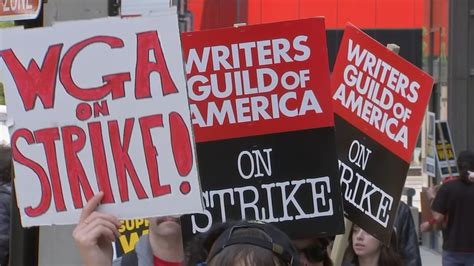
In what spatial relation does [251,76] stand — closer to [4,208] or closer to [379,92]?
[379,92]

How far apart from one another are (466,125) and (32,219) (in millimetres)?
14631

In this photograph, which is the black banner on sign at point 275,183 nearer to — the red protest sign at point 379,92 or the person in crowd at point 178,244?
the person in crowd at point 178,244

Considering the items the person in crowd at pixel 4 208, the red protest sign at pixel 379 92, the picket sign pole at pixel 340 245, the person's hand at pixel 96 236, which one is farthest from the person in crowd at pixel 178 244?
the person in crowd at pixel 4 208

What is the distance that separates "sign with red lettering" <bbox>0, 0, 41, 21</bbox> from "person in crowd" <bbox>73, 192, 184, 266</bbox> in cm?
127

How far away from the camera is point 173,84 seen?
348cm

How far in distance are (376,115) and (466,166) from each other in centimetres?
621

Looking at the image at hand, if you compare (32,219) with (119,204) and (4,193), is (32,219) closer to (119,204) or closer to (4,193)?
(119,204)

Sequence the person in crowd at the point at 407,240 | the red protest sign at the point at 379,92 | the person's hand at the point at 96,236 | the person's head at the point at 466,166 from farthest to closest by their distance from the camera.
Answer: the person's head at the point at 466,166 → the person in crowd at the point at 407,240 → the red protest sign at the point at 379,92 → the person's hand at the point at 96,236

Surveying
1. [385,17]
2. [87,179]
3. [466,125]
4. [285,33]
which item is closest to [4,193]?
[285,33]

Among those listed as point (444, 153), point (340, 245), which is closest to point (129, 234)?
point (340, 245)

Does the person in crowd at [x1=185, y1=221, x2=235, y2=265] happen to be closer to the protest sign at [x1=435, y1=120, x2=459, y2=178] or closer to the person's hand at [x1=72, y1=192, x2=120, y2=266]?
the person's hand at [x1=72, y1=192, x2=120, y2=266]

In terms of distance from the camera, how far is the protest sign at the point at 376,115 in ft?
16.2

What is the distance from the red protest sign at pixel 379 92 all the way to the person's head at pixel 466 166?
6079mm

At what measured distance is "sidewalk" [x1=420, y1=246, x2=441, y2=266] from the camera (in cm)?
1642
